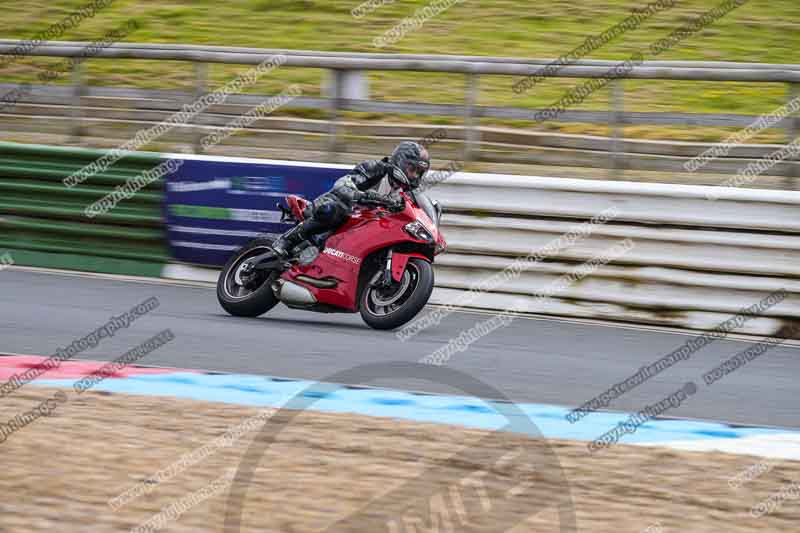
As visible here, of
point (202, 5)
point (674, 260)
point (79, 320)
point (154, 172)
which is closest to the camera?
point (79, 320)

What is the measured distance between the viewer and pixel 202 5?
82.6ft

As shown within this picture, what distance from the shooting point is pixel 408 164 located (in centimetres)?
1030

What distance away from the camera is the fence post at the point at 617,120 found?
11148 mm

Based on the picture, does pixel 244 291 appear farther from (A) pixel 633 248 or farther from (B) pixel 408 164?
(A) pixel 633 248

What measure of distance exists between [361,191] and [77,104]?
14.6ft

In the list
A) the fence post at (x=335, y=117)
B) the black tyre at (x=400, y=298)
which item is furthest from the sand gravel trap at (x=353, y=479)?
the fence post at (x=335, y=117)

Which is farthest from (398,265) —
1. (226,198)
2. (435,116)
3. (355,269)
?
(226,198)

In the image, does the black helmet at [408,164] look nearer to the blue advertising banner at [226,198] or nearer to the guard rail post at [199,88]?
the blue advertising banner at [226,198]

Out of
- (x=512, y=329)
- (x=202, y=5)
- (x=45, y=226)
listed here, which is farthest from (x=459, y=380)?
(x=202, y=5)

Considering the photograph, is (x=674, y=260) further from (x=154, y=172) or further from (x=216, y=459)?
(x=216, y=459)

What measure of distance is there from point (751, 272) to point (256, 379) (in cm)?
445

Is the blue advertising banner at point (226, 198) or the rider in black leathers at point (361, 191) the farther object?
the blue advertising banner at point (226, 198)

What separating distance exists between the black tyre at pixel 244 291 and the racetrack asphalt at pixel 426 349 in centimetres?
12

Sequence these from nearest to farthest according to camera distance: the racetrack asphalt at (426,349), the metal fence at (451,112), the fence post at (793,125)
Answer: the racetrack asphalt at (426,349), the fence post at (793,125), the metal fence at (451,112)
